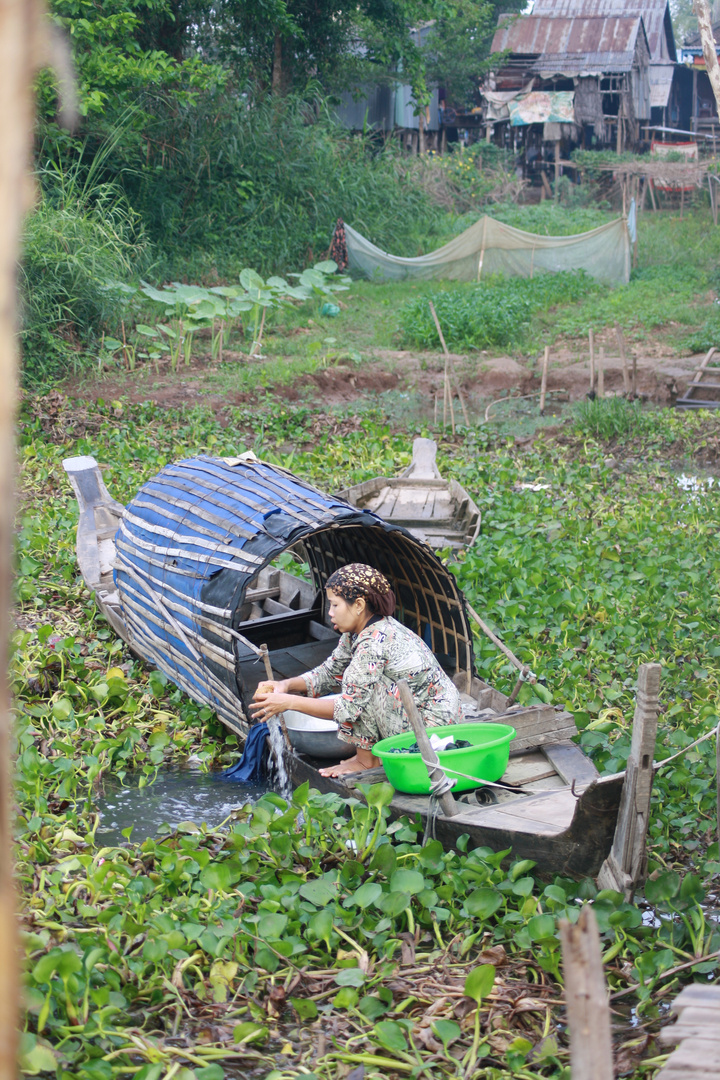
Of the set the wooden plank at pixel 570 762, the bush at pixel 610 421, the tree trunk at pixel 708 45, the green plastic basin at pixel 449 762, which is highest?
the tree trunk at pixel 708 45

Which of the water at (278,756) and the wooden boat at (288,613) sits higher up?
the wooden boat at (288,613)

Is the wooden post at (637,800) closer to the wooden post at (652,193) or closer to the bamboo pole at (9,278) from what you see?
the bamboo pole at (9,278)

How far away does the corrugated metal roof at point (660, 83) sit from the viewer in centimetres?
2603

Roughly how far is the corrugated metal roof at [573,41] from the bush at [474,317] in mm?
12258

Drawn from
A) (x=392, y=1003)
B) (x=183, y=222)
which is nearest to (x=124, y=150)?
(x=183, y=222)

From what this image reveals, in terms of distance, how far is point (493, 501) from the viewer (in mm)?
7766

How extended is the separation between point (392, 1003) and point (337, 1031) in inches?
7.2

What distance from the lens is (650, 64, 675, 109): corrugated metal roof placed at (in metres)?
26.0

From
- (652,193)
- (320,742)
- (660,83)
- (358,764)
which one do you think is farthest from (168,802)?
(660,83)

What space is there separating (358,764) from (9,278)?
131 inches

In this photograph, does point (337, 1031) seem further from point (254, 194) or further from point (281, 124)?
point (281, 124)

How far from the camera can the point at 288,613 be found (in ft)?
18.8

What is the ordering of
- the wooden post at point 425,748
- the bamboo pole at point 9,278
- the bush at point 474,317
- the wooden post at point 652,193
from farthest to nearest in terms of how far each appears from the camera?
the wooden post at point 652,193, the bush at point 474,317, the wooden post at point 425,748, the bamboo pole at point 9,278

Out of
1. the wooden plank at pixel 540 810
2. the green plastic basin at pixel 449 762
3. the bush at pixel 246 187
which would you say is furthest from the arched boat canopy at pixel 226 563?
the bush at pixel 246 187
